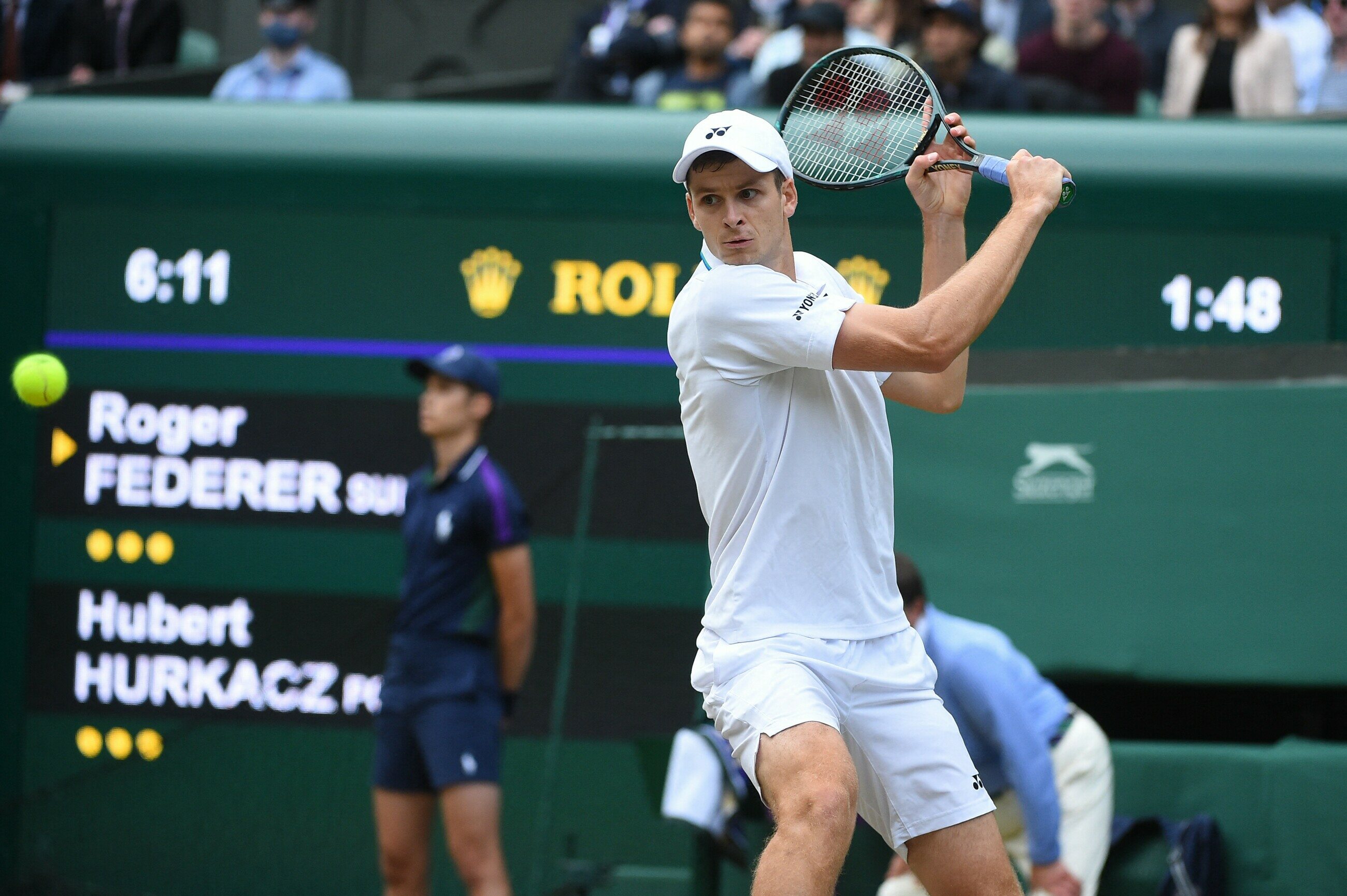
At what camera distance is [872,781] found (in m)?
3.22

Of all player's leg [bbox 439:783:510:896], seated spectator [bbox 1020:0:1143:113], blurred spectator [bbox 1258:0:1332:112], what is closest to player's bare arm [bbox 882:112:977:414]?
player's leg [bbox 439:783:510:896]

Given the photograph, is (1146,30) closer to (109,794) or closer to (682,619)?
(682,619)

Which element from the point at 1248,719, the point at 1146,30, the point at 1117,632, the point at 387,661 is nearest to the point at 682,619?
the point at 387,661

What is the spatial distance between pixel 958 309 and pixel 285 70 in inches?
198

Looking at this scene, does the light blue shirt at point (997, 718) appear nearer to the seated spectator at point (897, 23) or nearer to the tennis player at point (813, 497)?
the tennis player at point (813, 497)

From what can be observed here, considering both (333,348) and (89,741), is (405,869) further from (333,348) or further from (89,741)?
(333,348)

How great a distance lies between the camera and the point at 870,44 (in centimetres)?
590

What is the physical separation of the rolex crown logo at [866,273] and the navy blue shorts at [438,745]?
1899 mm

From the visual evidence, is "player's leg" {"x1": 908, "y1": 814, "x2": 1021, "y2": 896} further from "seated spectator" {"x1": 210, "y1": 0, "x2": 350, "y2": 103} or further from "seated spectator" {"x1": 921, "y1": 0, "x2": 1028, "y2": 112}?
"seated spectator" {"x1": 210, "y1": 0, "x2": 350, "y2": 103}

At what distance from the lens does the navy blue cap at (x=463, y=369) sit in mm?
5703

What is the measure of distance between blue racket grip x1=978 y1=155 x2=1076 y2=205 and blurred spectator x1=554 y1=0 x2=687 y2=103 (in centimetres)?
407

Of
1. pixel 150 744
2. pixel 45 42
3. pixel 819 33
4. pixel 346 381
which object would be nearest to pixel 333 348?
pixel 346 381

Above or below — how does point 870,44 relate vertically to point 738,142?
above

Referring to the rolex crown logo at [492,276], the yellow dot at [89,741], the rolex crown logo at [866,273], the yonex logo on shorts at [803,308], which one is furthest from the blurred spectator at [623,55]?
the yonex logo on shorts at [803,308]
